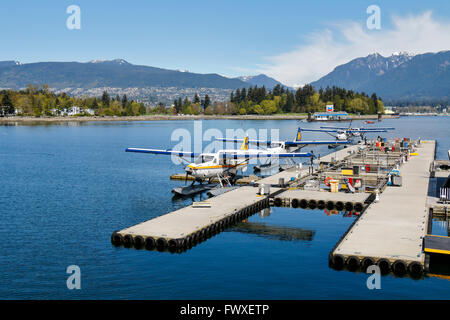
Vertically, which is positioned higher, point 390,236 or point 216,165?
point 216,165

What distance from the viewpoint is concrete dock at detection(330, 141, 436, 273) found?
20.8 metres

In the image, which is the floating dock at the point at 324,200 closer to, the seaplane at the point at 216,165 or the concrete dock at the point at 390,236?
the concrete dock at the point at 390,236

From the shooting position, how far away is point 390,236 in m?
23.9

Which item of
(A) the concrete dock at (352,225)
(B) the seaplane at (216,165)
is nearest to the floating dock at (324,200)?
(A) the concrete dock at (352,225)

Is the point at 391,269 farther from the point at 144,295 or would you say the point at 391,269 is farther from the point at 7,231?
the point at 7,231

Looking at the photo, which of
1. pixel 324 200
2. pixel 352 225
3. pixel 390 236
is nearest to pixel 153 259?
pixel 352 225

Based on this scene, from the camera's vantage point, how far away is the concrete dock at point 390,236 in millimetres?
20828

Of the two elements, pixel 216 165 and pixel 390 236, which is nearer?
pixel 390 236

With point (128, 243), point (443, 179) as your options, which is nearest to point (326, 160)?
point (443, 179)

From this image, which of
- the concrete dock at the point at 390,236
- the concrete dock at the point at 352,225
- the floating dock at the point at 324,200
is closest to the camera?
the concrete dock at the point at 390,236

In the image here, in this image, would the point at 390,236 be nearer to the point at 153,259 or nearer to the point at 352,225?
the point at 352,225

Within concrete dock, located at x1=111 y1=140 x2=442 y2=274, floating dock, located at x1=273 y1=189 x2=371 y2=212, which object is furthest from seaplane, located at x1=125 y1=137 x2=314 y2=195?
floating dock, located at x1=273 y1=189 x2=371 y2=212

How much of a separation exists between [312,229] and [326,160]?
3127cm

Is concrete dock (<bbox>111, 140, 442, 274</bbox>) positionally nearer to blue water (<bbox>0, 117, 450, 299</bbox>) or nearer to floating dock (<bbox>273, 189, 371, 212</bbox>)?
floating dock (<bbox>273, 189, 371, 212</bbox>)
